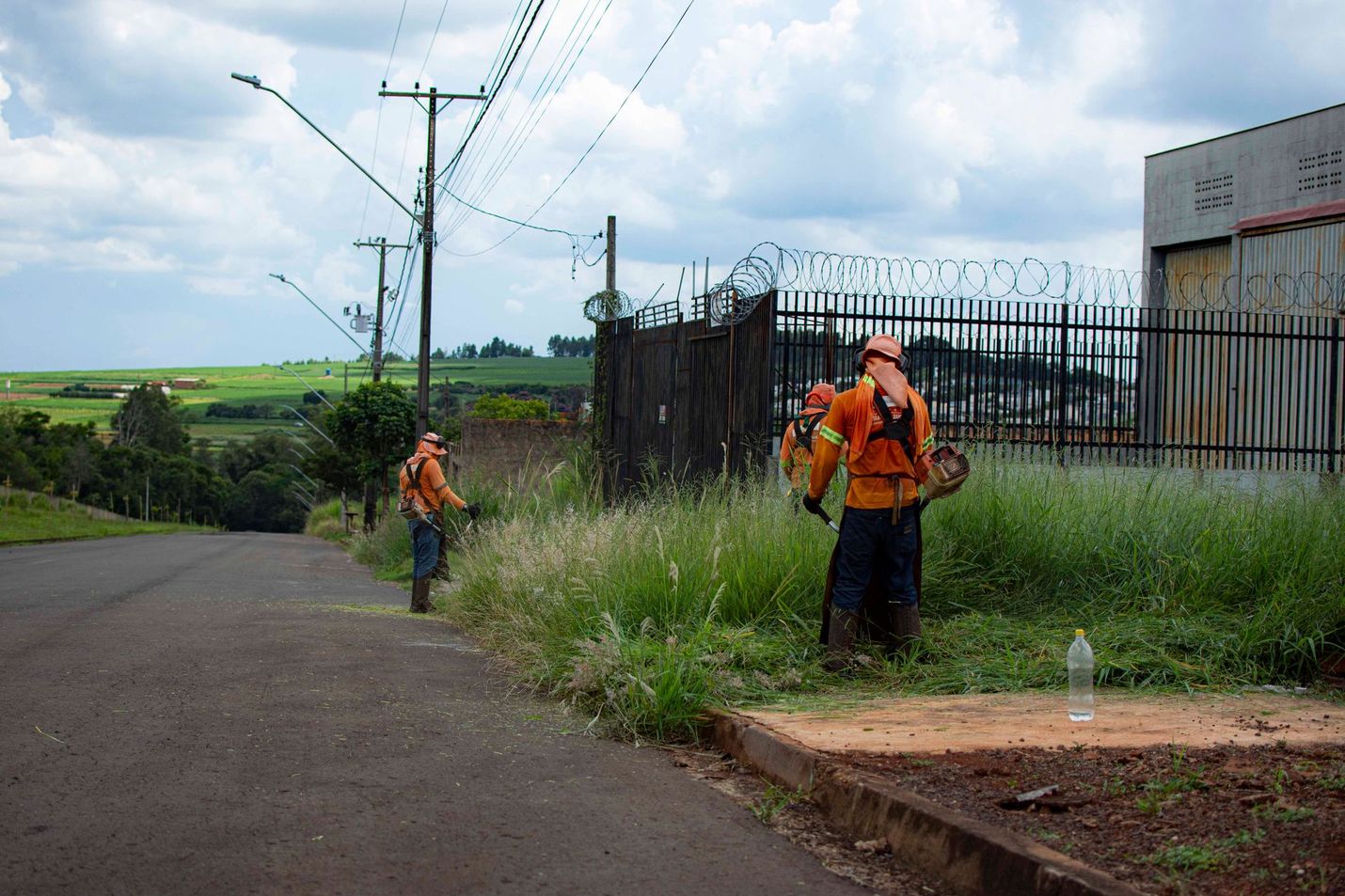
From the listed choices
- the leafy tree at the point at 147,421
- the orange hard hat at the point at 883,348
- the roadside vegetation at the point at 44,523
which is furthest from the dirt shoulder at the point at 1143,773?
the leafy tree at the point at 147,421

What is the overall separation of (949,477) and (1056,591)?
174 cm

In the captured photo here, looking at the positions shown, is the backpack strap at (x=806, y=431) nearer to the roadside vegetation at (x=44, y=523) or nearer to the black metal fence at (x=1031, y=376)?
the black metal fence at (x=1031, y=376)

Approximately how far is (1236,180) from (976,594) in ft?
46.0

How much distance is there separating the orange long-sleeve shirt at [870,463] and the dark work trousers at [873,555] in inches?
3.1

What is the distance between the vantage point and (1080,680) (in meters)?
5.97

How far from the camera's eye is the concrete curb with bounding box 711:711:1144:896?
142 inches

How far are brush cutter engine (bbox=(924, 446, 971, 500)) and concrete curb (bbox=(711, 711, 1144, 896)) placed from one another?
225 cm

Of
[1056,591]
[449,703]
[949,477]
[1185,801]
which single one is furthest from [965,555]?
[1185,801]

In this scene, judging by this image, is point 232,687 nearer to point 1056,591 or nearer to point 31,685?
point 31,685

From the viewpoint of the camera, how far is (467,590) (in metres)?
11.0

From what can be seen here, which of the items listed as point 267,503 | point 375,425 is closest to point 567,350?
point 267,503

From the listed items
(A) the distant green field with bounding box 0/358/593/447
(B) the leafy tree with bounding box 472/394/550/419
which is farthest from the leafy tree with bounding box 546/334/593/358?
(B) the leafy tree with bounding box 472/394/550/419

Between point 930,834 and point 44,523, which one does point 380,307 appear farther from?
point 930,834

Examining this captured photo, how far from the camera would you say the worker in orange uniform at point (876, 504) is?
23.2 feet
